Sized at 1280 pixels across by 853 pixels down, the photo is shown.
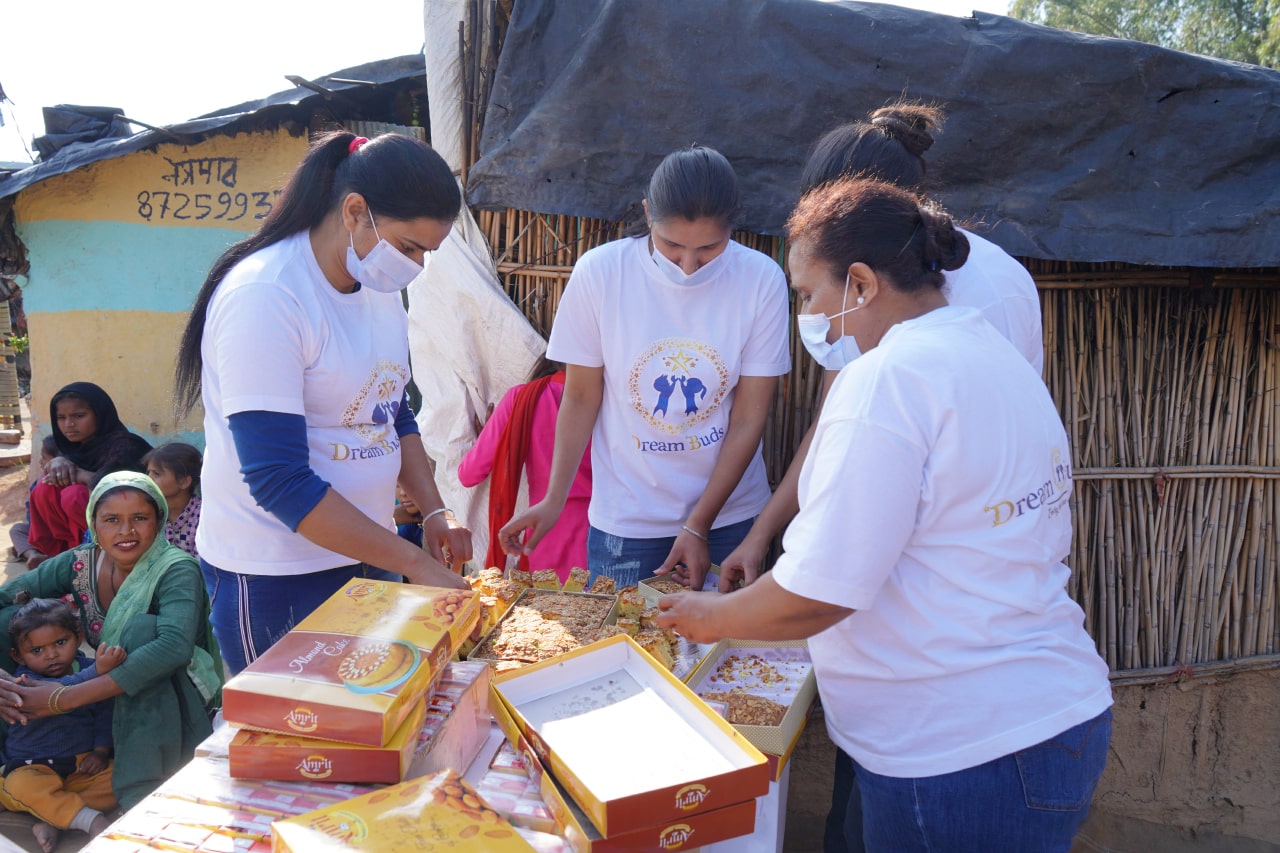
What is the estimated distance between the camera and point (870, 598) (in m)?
1.39

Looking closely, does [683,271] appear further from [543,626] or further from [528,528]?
[543,626]

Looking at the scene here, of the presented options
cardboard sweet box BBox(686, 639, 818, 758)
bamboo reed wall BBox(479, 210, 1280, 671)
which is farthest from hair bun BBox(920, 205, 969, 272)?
bamboo reed wall BBox(479, 210, 1280, 671)

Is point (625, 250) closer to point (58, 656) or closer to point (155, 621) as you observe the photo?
point (155, 621)

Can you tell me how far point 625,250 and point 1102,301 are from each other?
1.86 meters

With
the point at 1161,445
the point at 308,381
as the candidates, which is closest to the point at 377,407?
the point at 308,381

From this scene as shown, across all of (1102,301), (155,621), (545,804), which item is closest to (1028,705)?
(545,804)

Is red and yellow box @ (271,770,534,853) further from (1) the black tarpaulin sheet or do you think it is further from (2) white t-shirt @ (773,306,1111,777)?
(1) the black tarpaulin sheet

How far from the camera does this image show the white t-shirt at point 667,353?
256 centimetres

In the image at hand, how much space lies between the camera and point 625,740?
1488mm

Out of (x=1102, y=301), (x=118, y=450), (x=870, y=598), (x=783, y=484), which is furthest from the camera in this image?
(x=118, y=450)

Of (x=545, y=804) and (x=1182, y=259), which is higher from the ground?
(x=1182, y=259)

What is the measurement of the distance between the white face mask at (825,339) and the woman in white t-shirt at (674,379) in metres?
0.65

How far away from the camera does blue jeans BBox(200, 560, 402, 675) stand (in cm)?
205

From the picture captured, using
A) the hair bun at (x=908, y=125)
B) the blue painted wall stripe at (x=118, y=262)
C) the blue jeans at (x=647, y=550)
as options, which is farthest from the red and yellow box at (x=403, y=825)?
the blue painted wall stripe at (x=118, y=262)
